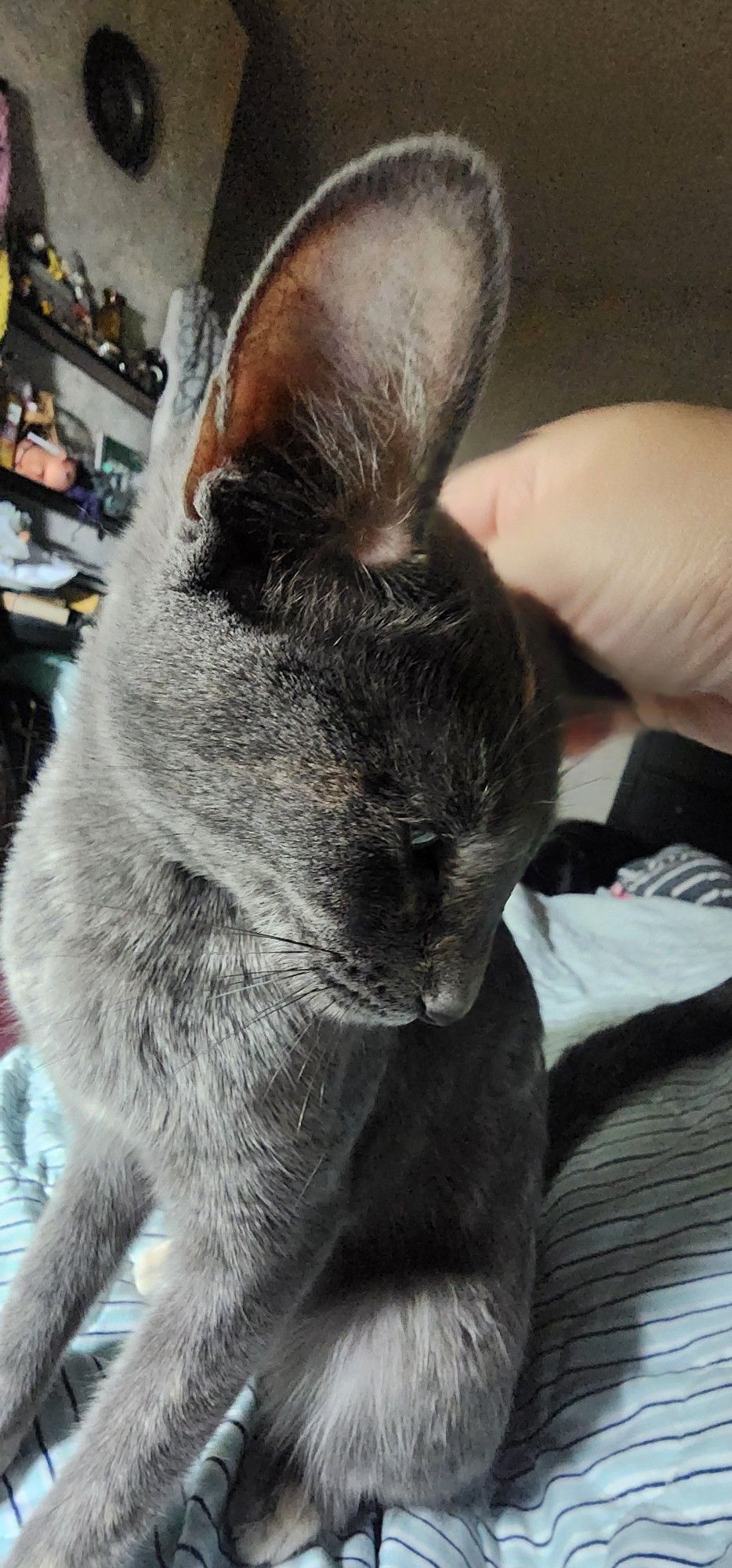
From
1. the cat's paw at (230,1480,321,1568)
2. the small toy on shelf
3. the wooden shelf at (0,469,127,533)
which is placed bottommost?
the cat's paw at (230,1480,321,1568)

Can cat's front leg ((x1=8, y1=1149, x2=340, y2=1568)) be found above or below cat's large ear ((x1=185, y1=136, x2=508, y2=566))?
below

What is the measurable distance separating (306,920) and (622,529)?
0.23 meters

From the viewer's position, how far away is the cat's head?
287mm

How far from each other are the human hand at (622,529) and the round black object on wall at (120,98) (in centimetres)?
57

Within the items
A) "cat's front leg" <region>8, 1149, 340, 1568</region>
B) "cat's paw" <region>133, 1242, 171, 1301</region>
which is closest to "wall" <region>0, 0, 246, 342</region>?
"cat's front leg" <region>8, 1149, 340, 1568</region>

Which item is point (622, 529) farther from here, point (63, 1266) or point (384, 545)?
point (63, 1266)

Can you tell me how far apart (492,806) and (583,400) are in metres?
0.20

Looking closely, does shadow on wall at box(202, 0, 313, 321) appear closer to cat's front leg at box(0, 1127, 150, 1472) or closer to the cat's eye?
the cat's eye

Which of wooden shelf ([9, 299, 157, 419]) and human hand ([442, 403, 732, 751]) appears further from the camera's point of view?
wooden shelf ([9, 299, 157, 419])

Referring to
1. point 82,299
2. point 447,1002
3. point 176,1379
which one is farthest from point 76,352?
point 176,1379

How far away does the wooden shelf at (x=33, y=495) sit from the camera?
723 millimetres

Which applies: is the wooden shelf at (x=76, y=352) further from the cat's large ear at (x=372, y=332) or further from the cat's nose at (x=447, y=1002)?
the cat's nose at (x=447, y=1002)

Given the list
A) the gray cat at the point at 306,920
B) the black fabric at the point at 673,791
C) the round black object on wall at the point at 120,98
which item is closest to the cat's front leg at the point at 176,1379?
the gray cat at the point at 306,920

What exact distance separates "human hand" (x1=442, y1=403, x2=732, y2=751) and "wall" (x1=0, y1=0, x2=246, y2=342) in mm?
267
